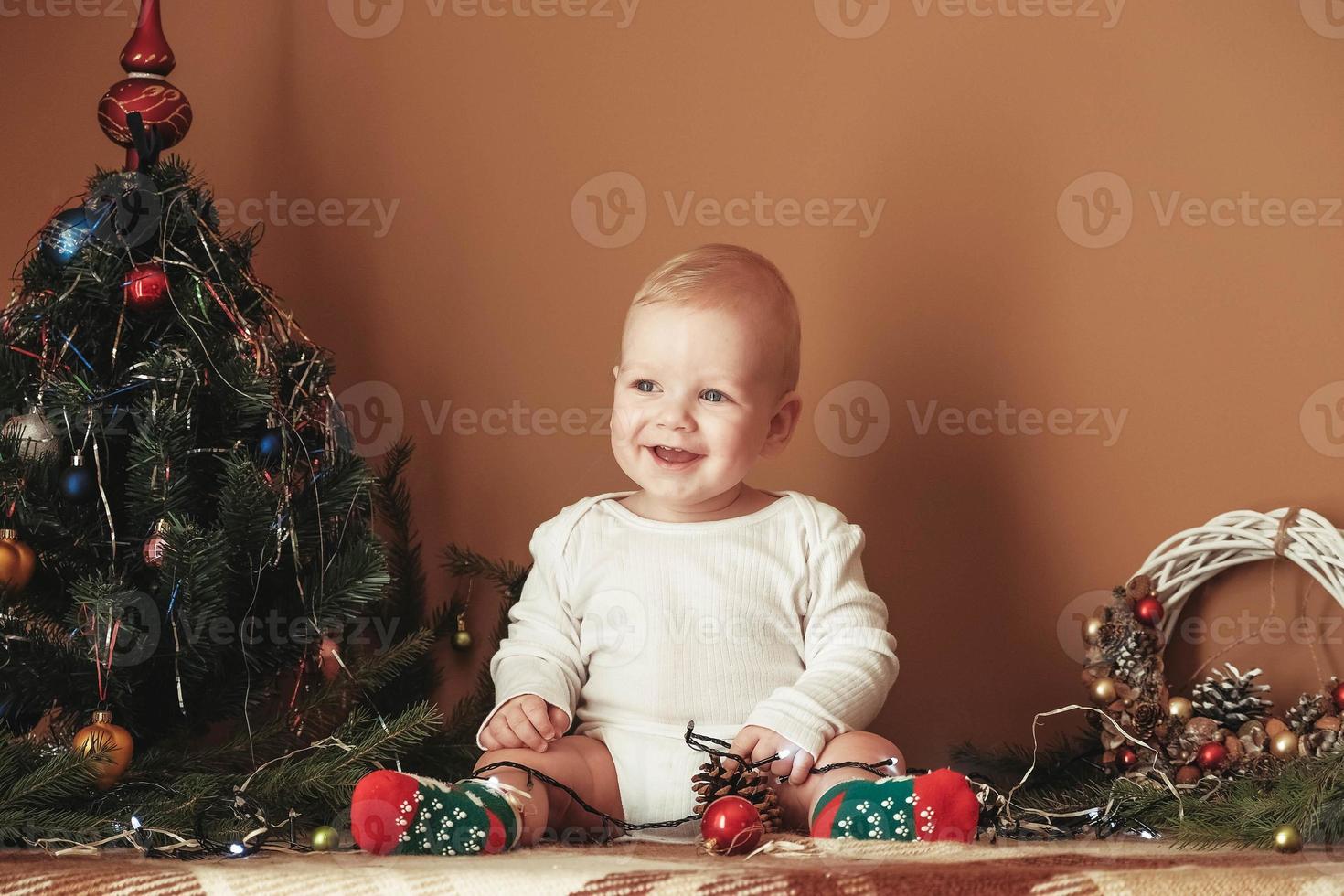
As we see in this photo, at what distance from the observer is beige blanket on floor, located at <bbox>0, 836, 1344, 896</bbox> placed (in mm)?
864

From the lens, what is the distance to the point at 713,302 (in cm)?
138

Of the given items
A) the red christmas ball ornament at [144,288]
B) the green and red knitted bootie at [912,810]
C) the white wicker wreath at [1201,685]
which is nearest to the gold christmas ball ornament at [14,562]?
the red christmas ball ornament at [144,288]

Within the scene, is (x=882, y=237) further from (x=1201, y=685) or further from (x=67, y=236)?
(x=67, y=236)

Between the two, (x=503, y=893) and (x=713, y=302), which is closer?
(x=503, y=893)

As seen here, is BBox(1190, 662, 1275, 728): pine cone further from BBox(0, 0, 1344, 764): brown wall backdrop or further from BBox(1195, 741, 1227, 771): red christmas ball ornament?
BBox(0, 0, 1344, 764): brown wall backdrop

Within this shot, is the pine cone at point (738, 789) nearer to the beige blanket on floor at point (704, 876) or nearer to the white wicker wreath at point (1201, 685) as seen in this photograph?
the beige blanket on floor at point (704, 876)

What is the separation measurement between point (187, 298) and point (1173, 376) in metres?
1.26

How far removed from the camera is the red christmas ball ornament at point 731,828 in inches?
41.3

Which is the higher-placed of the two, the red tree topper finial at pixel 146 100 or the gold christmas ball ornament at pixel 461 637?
the red tree topper finial at pixel 146 100

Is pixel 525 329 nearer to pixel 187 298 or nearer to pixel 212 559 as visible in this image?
pixel 187 298

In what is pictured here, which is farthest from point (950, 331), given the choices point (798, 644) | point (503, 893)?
point (503, 893)

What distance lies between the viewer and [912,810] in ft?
3.42

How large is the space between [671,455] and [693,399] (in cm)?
7

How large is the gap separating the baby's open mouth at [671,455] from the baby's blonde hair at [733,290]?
0.14 meters
